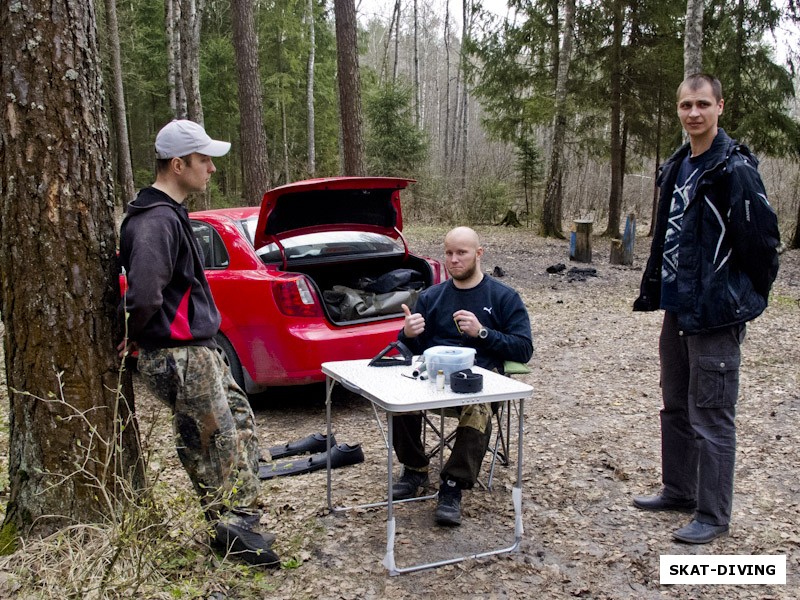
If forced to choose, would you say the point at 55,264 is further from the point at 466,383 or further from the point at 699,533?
the point at 699,533

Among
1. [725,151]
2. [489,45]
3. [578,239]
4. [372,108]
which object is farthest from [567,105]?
[725,151]

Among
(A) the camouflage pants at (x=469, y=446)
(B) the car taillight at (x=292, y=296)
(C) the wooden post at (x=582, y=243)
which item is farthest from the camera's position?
(C) the wooden post at (x=582, y=243)

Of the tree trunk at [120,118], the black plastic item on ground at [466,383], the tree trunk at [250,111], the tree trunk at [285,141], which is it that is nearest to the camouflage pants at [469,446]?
the black plastic item on ground at [466,383]

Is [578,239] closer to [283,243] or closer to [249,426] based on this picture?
[283,243]

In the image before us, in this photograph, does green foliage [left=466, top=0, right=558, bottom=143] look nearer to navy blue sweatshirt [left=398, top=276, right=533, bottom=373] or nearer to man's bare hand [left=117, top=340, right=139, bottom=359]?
navy blue sweatshirt [left=398, top=276, right=533, bottom=373]

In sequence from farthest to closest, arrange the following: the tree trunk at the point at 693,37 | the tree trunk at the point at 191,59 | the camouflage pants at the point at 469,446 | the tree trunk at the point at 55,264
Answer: the tree trunk at the point at 191,59 < the tree trunk at the point at 693,37 < the camouflage pants at the point at 469,446 < the tree trunk at the point at 55,264

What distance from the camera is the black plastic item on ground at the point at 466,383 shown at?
122 inches

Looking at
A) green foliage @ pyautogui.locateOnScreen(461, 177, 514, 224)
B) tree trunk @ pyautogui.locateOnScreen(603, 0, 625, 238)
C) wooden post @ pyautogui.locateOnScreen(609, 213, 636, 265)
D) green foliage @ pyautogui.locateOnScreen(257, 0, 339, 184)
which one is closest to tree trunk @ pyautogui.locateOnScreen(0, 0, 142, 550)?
wooden post @ pyautogui.locateOnScreen(609, 213, 636, 265)

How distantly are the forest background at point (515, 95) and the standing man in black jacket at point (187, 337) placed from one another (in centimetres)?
1049

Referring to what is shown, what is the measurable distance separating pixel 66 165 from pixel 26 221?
26 cm

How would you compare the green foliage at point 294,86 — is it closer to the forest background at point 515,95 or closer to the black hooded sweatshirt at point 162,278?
the forest background at point 515,95

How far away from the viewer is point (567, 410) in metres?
5.51

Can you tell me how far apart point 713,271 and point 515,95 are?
1875cm

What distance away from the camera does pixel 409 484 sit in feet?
12.9
